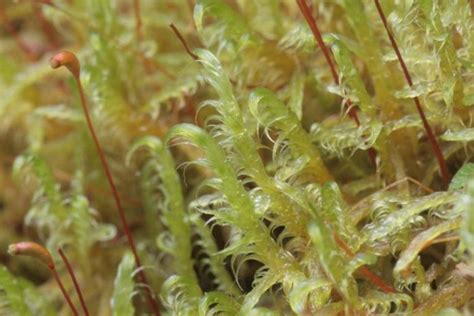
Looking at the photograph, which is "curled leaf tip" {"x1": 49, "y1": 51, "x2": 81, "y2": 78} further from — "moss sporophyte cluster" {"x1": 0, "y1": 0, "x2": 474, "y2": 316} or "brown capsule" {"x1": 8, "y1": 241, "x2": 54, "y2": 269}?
"brown capsule" {"x1": 8, "y1": 241, "x2": 54, "y2": 269}

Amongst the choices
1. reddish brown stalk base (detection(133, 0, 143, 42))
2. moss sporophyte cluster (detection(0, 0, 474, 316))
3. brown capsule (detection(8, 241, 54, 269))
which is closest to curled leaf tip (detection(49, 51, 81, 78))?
moss sporophyte cluster (detection(0, 0, 474, 316))

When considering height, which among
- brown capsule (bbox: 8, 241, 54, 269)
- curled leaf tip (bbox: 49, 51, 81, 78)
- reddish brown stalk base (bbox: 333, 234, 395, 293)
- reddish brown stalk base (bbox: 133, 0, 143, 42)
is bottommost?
reddish brown stalk base (bbox: 333, 234, 395, 293)

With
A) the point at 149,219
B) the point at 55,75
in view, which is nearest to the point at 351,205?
the point at 149,219

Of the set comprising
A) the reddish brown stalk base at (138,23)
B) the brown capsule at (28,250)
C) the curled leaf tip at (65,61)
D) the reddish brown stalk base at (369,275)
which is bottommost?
the reddish brown stalk base at (369,275)

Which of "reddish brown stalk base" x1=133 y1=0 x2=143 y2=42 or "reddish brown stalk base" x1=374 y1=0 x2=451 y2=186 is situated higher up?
"reddish brown stalk base" x1=133 y1=0 x2=143 y2=42

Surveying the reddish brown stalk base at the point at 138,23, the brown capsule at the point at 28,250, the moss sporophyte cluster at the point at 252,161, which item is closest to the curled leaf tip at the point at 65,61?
the moss sporophyte cluster at the point at 252,161

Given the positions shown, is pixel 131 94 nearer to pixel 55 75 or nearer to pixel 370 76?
pixel 55 75

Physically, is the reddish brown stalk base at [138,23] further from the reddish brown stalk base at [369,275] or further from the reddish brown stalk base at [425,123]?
the reddish brown stalk base at [369,275]
